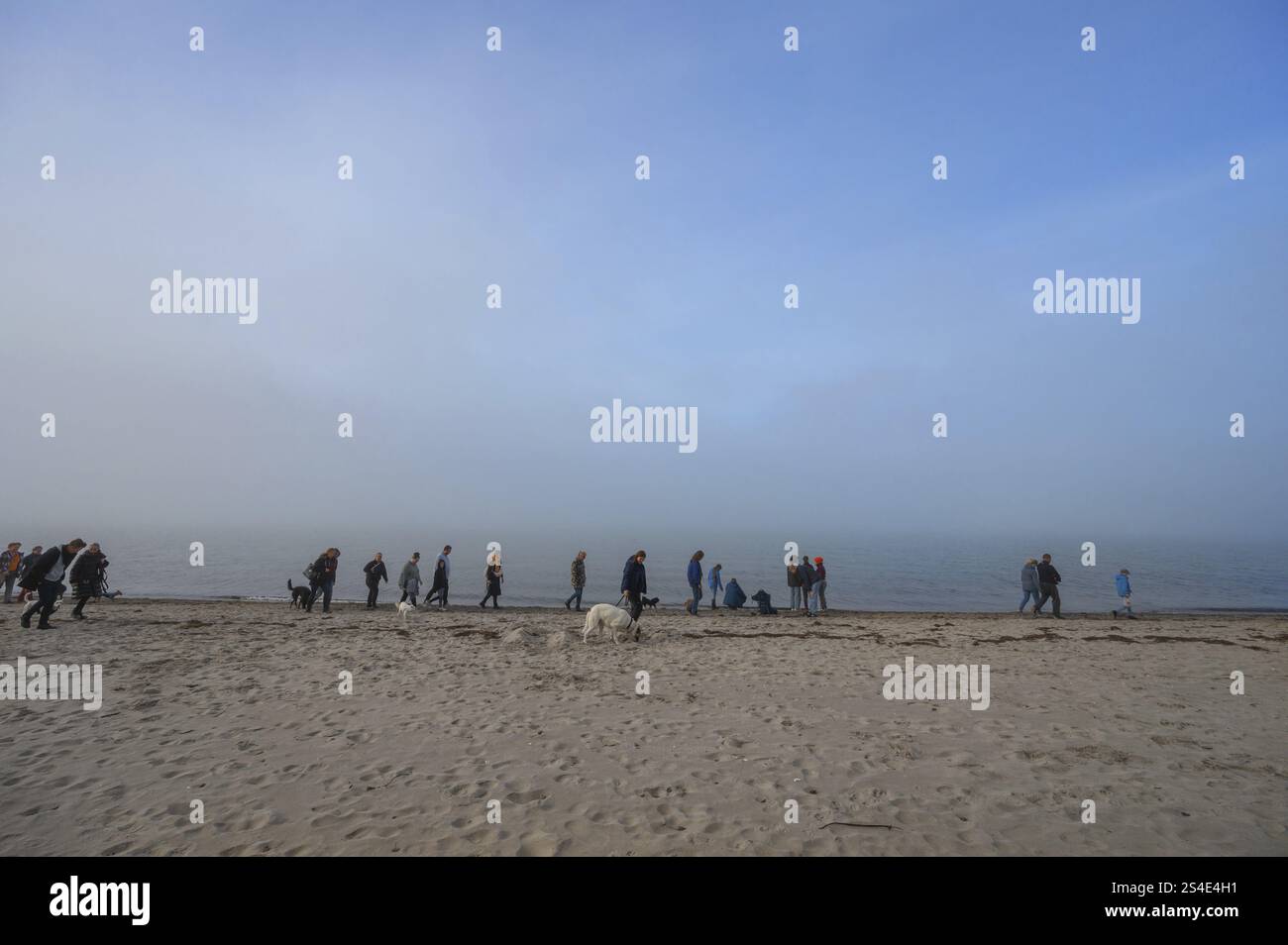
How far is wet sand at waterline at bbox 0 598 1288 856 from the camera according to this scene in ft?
17.1

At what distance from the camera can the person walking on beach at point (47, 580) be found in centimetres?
1432

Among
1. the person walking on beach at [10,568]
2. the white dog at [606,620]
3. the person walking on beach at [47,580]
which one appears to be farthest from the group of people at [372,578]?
the person walking on beach at [10,568]

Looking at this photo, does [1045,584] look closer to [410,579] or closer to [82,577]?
[410,579]

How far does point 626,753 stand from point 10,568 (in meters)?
25.7

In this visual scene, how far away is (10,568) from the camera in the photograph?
2070 centimetres

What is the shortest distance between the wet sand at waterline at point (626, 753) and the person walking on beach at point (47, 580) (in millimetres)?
696

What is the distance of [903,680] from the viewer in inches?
446

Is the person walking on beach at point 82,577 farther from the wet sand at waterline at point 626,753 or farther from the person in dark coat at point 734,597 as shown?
the person in dark coat at point 734,597

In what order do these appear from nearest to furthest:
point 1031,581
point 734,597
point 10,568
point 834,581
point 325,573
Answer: point 325,573 → point 10,568 → point 1031,581 → point 734,597 → point 834,581

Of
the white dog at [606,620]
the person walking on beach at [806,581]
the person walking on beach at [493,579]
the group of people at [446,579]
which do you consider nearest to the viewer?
the white dog at [606,620]

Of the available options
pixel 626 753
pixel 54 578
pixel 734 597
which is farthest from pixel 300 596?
pixel 626 753
